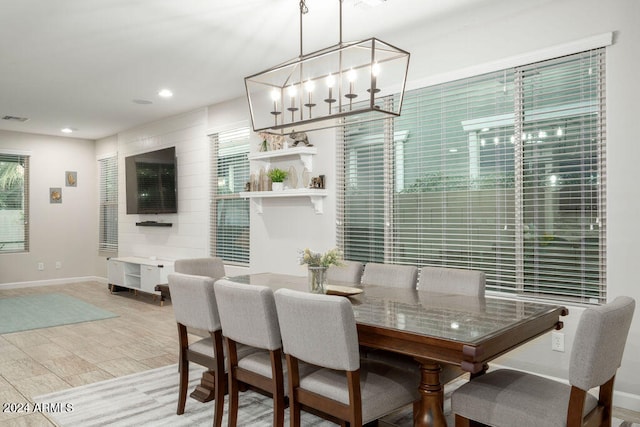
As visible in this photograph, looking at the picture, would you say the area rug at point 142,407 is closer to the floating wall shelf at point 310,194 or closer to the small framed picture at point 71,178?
the floating wall shelf at point 310,194

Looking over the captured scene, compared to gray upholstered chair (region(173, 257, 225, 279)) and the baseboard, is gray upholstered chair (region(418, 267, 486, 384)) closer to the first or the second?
gray upholstered chair (region(173, 257, 225, 279))

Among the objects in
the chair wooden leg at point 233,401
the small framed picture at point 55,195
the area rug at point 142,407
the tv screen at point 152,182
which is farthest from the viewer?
the small framed picture at point 55,195

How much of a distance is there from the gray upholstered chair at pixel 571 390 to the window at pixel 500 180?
1324 millimetres

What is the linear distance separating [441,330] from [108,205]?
27.7 ft

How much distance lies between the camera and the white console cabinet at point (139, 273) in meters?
6.76

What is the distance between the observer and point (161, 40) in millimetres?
4148

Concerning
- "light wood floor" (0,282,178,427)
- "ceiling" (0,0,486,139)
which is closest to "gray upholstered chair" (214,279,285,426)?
"light wood floor" (0,282,178,427)

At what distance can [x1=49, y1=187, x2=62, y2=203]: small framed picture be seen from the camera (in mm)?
8773

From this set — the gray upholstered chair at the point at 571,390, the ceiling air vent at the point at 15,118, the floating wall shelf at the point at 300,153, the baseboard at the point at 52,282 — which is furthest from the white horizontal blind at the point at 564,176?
the baseboard at the point at 52,282

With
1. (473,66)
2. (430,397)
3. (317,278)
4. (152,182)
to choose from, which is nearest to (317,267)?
(317,278)

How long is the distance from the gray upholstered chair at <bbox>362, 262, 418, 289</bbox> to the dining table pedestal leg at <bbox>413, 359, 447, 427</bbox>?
3.86 ft

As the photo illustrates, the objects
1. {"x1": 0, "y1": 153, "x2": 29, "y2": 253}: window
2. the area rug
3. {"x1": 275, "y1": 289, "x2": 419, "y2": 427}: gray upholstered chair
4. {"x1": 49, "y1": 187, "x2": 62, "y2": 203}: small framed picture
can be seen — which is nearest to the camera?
{"x1": 275, "y1": 289, "x2": 419, "y2": 427}: gray upholstered chair

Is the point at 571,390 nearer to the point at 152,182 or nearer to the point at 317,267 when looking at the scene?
the point at 317,267

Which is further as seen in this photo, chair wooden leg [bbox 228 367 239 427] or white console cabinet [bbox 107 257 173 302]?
white console cabinet [bbox 107 257 173 302]
